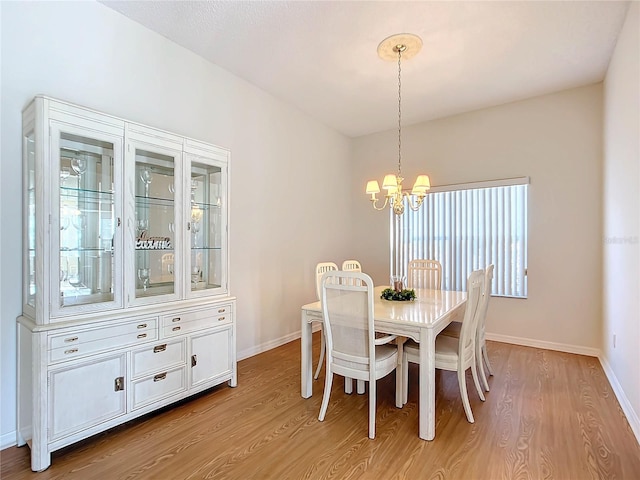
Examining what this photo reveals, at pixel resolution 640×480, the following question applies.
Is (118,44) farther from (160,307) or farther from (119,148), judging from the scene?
(160,307)

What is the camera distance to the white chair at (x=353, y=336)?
224 cm

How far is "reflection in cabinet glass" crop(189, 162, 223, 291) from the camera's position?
113 inches

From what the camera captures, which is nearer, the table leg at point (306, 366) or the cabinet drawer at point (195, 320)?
the cabinet drawer at point (195, 320)

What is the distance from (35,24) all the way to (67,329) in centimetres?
205

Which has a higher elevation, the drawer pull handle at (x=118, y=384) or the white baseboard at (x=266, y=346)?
the drawer pull handle at (x=118, y=384)

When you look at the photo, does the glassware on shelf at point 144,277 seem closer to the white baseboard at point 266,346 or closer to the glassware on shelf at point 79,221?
the glassware on shelf at point 79,221

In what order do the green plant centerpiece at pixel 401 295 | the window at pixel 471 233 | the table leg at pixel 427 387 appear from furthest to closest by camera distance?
1. the window at pixel 471 233
2. the green plant centerpiece at pixel 401 295
3. the table leg at pixel 427 387

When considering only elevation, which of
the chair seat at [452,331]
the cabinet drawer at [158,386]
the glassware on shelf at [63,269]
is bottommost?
the cabinet drawer at [158,386]

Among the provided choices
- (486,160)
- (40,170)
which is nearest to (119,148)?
(40,170)

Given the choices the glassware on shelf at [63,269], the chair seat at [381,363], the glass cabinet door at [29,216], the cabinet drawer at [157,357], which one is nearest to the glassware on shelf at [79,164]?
the glass cabinet door at [29,216]

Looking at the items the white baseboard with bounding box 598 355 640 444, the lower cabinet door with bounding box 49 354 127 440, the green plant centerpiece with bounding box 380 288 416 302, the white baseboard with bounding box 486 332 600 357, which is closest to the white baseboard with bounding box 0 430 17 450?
the lower cabinet door with bounding box 49 354 127 440

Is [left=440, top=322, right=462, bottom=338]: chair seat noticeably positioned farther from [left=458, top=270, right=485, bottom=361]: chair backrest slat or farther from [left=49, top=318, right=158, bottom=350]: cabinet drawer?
[left=49, top=318, right=158, bottom=350]: cabinet drawer

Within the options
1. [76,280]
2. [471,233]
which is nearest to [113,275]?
[76,280]

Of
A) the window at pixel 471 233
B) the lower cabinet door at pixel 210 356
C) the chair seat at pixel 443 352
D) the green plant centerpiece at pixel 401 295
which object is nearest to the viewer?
the chair seat at pixel 443 352
